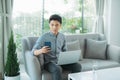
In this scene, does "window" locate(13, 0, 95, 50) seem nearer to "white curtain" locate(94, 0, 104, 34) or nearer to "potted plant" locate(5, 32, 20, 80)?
"white curtain" locate(94, 0, 104, 34)

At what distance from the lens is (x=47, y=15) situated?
4.14 metres

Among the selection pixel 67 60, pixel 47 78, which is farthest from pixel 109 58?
pixel 47 78

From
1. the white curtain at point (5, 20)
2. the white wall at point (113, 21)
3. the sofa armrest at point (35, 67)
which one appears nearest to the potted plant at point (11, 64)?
the sofa armrest at point (35, 67)

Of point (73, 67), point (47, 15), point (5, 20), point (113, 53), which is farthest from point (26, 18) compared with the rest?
point (113, 53)

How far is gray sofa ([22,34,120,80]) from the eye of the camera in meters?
2.54

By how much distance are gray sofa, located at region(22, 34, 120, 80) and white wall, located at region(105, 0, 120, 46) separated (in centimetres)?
78

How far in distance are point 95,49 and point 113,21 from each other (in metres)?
Result: 1.23

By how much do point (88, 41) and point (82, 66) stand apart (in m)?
0.72

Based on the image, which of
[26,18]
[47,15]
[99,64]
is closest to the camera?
[99,64]

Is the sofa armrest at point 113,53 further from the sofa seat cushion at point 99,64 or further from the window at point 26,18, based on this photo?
the window at point 26,18

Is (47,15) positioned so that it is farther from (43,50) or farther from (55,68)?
(55,68)

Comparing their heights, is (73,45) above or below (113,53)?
above

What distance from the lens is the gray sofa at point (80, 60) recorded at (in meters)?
2.54

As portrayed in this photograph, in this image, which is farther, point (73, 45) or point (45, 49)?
point (73, 45)
